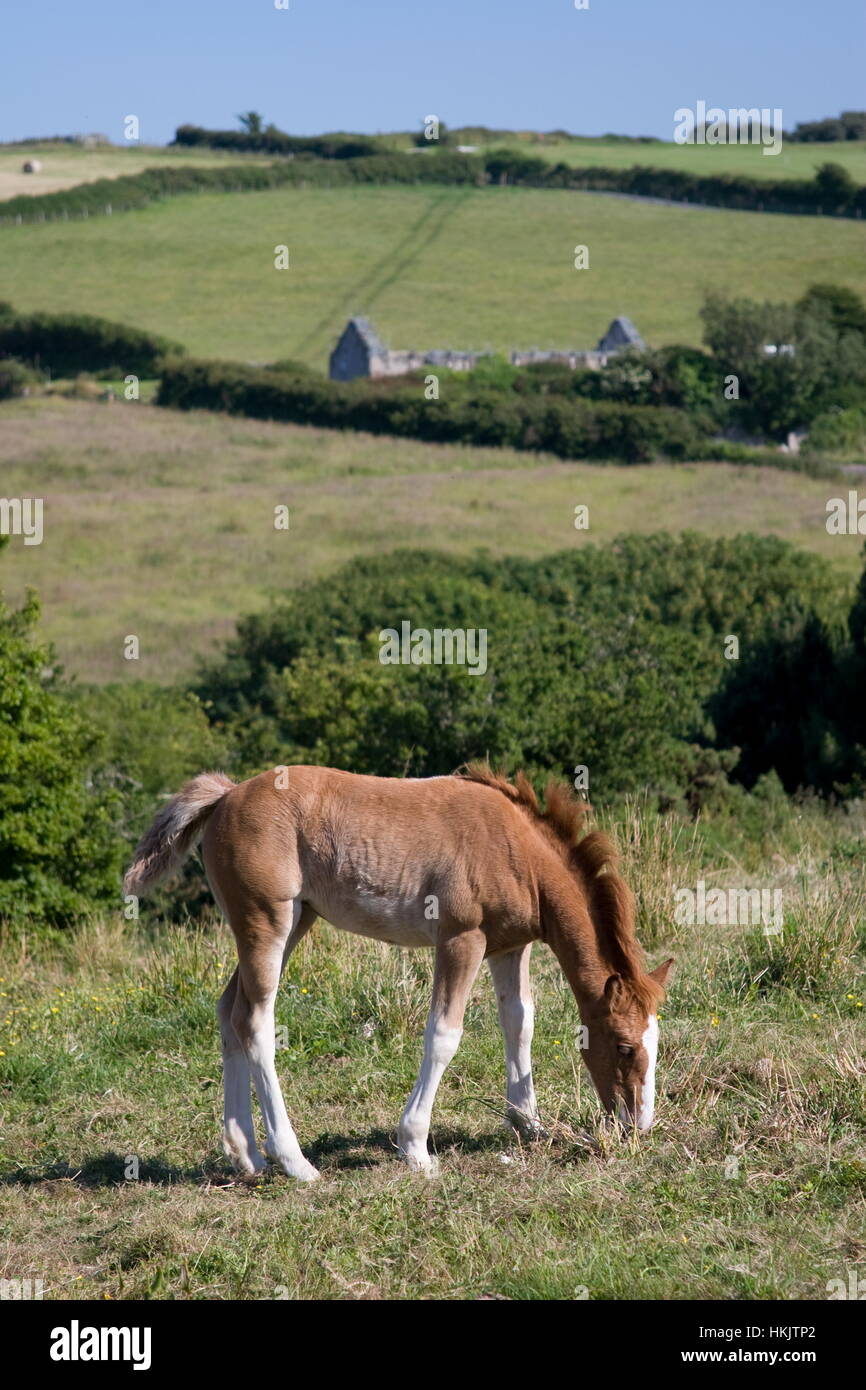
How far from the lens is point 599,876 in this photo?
20.8ft

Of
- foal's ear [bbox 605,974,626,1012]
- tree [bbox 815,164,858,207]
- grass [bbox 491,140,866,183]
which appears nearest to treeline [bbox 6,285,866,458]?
tree [bbox 815,164,858,207]

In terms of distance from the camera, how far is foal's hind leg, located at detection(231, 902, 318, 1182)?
627cm

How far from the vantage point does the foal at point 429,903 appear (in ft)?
20.3

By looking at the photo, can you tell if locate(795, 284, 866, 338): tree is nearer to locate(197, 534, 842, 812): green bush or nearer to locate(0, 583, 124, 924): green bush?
locate(197, 534, 842, 812): green bush

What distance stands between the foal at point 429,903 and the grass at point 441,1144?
1.16 ft

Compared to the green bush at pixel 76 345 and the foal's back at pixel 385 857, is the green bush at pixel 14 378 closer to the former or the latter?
the green bush at pixel 76 345

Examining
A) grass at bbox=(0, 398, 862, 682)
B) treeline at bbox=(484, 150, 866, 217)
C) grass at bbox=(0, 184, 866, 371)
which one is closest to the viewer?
grass at bbox=(0, 398, 862, 682)

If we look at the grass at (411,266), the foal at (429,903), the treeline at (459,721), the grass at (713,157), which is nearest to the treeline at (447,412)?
the grass at (411,266)

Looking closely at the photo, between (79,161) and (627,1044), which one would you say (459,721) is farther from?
(79,161)

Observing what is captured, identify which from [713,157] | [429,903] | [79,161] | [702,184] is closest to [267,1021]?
[429,903]

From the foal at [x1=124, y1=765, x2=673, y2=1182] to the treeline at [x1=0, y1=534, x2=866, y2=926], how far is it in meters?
9.17

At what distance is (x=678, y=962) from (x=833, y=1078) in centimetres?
207

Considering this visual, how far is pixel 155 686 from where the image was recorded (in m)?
31.6

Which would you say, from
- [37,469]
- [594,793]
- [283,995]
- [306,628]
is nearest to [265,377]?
[37,469]
